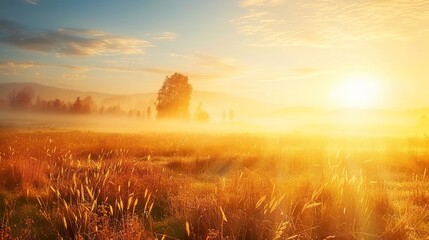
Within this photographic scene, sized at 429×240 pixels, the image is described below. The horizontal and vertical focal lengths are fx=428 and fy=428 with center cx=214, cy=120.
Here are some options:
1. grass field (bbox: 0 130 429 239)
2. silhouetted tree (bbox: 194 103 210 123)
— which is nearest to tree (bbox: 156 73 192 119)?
silhouetted tree (bbox: 194 103 210 123)

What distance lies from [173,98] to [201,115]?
9.38m

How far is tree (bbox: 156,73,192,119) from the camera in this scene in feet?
176

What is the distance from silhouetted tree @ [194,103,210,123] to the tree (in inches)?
270

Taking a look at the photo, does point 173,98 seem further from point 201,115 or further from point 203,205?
point 203,205

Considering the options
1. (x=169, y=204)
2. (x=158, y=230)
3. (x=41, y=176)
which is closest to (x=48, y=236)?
(x=158, y=230)

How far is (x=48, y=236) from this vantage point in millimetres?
6145

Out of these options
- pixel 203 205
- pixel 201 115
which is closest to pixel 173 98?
pixel 201 115

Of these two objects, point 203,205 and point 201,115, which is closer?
point 203,205

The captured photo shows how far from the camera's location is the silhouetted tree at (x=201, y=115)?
201ft

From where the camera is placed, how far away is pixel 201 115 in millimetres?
62250

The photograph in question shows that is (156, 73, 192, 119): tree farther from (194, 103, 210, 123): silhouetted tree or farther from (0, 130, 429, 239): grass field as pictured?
(0, 130, 429, 239): grass field

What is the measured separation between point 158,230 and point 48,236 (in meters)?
1.58

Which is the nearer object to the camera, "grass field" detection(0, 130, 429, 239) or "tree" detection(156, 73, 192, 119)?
"grass field" detection(0, 130, 429, 239)

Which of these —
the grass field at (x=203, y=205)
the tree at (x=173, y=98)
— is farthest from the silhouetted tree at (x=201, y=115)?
the grass field at (x=203, y=205)
